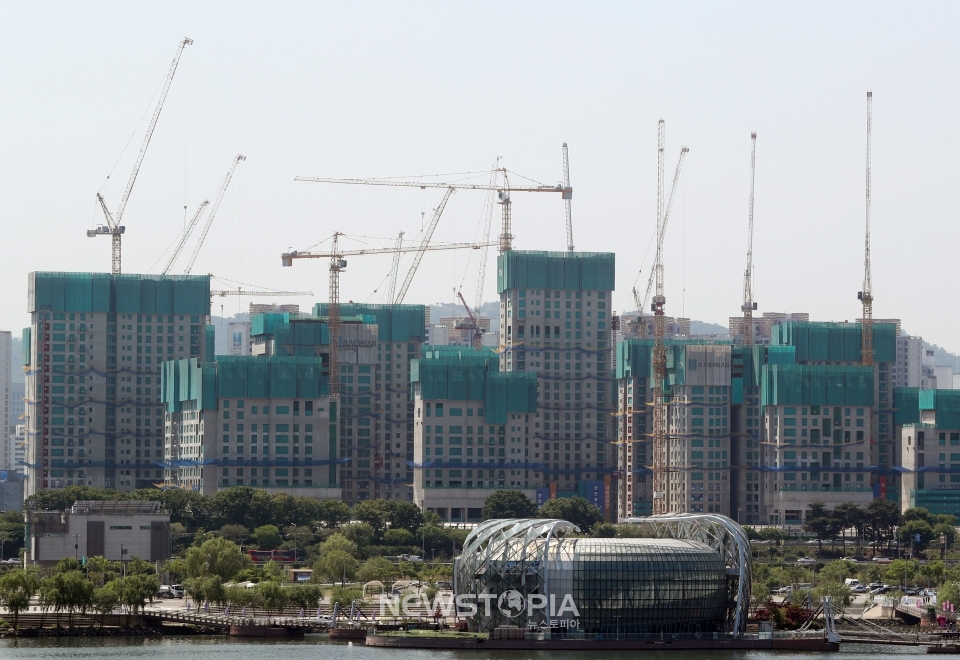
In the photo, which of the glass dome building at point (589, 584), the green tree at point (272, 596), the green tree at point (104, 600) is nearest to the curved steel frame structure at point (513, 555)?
the glass dome building at point (589, 584)

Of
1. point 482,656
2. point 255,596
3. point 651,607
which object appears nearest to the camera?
point 482,656

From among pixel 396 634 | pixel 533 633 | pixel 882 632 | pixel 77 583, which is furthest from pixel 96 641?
pixel 882 632

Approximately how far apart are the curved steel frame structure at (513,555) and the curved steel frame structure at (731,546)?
13340mm

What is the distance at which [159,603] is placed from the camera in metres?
199

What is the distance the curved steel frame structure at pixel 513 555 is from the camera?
17100 cm

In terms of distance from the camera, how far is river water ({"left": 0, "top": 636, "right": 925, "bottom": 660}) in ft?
527

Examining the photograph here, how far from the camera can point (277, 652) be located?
165m

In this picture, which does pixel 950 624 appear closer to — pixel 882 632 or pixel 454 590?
pixel 882 632

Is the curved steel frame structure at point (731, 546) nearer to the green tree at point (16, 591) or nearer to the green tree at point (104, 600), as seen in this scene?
the green tree at point (104, 600)

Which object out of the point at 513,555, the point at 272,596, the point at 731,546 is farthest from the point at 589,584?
the point at 272,596

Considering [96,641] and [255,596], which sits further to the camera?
[255,596]

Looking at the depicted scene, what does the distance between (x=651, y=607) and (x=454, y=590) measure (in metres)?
16.2

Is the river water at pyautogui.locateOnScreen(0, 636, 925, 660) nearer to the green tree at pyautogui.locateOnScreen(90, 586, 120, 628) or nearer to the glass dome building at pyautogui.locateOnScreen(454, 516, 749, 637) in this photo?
the green tree at pyautogui.locateOnScreen(90, 586, 120, 628)

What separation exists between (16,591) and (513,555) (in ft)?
136
